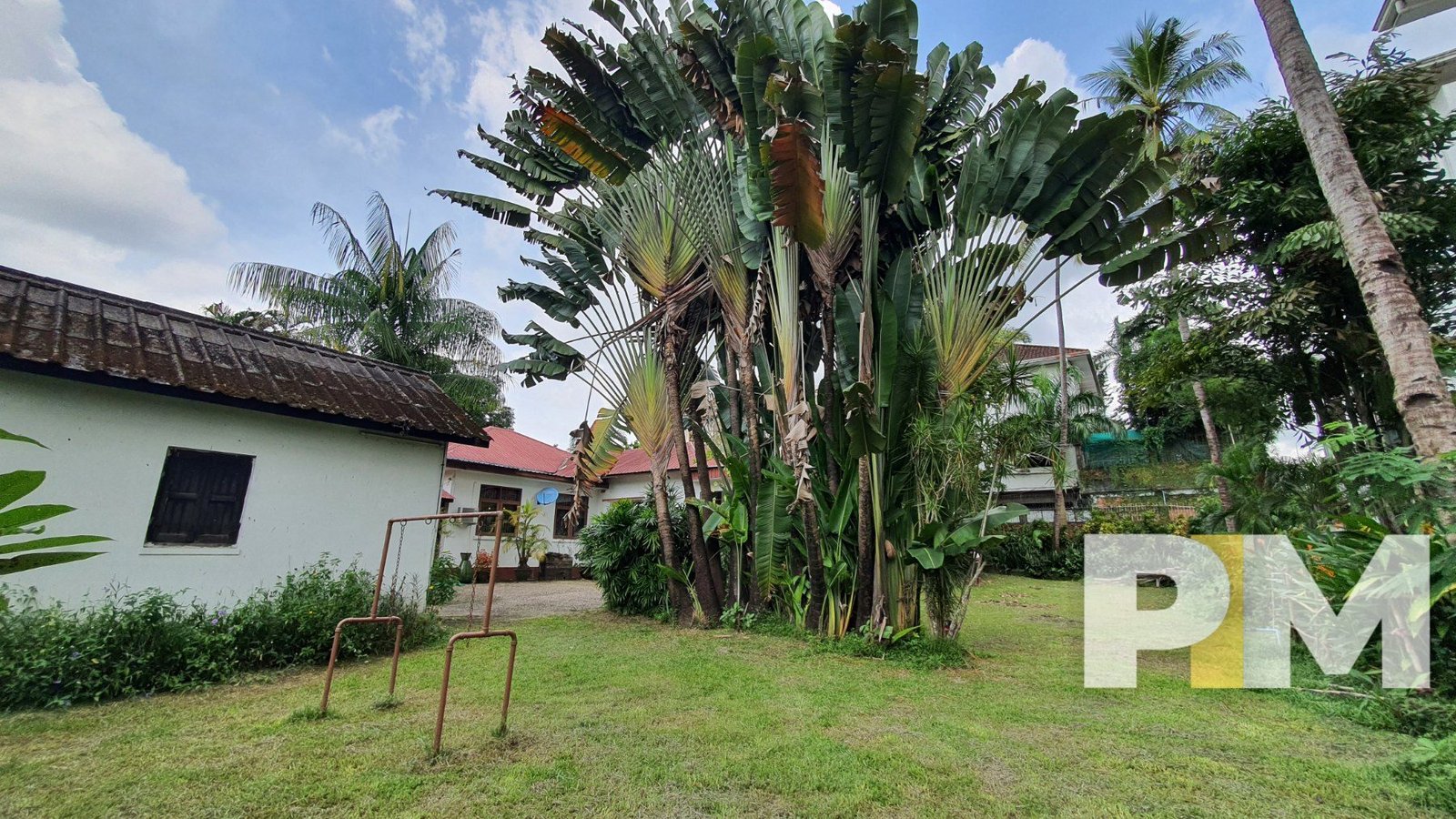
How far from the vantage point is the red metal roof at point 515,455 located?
1573cm

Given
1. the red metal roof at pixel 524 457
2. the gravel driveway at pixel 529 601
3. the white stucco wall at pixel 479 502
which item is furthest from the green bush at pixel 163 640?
the white stucco wall at pixel 479 502

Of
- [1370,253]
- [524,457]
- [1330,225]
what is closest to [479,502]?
[524,457]

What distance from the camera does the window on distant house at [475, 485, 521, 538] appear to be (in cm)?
1569

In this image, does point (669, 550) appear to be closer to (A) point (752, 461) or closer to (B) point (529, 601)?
(A) point (752, 461)

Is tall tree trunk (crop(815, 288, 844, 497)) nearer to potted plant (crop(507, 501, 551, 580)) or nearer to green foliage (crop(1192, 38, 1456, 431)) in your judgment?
green foliage (crop(1192, 38, 1456, 431))

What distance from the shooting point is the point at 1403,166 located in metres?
7.33

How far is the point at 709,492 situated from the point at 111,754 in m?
6.06

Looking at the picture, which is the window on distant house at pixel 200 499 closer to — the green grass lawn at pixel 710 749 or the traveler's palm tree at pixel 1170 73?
Result: the green grass lawn at pixel 710 749

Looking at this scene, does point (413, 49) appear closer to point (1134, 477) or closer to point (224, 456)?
point (224, 456)

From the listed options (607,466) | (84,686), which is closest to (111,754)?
(84,686)

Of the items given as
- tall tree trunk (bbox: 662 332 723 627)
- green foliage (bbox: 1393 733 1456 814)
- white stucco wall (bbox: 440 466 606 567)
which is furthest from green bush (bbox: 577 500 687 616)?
green foliage (bbox: 1393 733 1456 814)

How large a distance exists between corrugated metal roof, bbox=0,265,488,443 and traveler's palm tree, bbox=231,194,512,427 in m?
5.17

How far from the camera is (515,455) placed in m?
18.1

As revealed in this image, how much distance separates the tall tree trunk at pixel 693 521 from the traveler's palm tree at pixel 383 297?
766 cm
